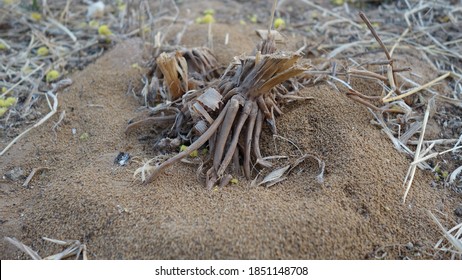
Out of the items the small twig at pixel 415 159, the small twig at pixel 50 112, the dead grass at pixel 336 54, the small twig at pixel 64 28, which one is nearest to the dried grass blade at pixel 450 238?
the dead grass at pixel 336 54

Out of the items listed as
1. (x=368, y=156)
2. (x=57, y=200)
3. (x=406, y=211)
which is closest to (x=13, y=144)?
(x=57, y=200)

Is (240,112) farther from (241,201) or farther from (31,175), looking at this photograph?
(31,175)

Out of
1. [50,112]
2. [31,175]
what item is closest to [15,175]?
[31,175]

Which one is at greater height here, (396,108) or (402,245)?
(396,108)

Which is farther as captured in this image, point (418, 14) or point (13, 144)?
point (418, 14)

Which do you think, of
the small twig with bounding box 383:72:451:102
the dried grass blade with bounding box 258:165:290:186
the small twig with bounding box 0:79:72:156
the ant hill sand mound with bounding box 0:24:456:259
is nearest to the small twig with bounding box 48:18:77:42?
the small twig with bounding box 0:79:72:156

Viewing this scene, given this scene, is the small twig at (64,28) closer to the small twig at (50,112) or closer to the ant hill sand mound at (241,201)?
the small twig at (50,112)

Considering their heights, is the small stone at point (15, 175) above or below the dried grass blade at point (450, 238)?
below

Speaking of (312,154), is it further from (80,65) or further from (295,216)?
(80,65)
